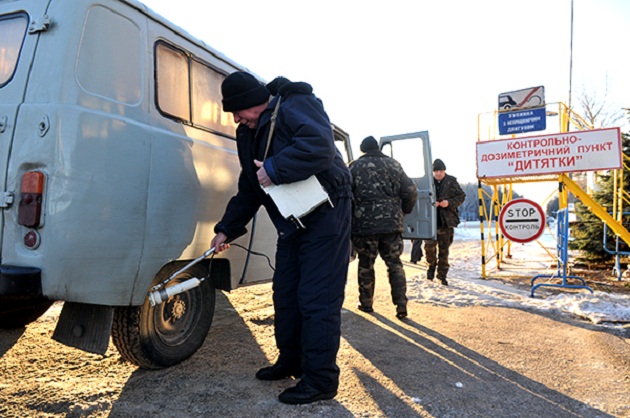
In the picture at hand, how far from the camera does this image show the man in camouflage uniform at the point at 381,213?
15.0ft

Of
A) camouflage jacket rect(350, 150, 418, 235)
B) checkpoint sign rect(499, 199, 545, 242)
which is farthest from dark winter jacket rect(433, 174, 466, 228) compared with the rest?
camouflage jacket rect(350, 150, 418, 235)

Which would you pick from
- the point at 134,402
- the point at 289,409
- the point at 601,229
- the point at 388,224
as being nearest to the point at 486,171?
the point at 388,224

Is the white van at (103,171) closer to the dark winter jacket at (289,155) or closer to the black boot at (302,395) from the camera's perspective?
the dark winter jacket at (289,155)

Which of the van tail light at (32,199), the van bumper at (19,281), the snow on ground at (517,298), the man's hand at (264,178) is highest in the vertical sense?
the man's hand at (264,178)

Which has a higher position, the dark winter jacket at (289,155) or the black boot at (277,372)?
the dark winter jacket at (289,155)

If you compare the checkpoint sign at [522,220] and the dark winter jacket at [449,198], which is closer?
the checkpoint sign at [522,220]

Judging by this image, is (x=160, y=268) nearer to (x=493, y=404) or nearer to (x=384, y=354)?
(x=384, y=354)

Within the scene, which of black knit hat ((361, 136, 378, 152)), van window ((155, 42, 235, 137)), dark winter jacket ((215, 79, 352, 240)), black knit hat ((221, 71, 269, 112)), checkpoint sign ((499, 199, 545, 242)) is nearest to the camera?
dark winter jacket ((215, 79, 352, 240))

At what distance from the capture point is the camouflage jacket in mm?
4547

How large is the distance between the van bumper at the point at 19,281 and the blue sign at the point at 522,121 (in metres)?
Result: 7.62

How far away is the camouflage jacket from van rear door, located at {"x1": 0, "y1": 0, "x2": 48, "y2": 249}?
308 cm

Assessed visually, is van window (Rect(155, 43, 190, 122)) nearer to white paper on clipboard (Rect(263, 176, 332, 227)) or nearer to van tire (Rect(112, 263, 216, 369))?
white paper on clipboard (Rect(263, 176, 332, 227))

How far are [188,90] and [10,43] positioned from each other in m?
1.01

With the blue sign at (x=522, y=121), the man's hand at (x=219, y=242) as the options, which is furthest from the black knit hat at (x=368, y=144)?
the blue sign at (x=522, y=121)
